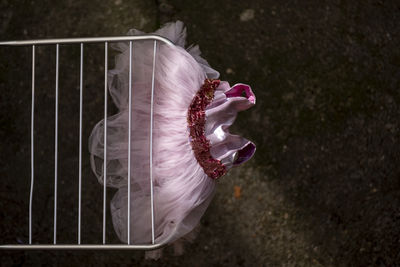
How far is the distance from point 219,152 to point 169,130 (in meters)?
0.15

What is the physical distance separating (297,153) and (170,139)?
67cm

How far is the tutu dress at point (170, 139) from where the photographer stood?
1164mm

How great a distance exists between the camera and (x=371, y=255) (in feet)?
5.50

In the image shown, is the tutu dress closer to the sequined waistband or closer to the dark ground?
the sequined waistband

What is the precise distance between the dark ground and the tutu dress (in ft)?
1.41

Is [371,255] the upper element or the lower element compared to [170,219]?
lower

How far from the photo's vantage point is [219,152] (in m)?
1.22

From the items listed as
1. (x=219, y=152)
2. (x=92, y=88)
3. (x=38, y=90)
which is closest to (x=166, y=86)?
(x=219, y=152)

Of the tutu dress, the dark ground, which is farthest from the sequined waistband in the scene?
the dark ground

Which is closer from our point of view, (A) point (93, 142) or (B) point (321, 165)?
(A) point (93, 142)

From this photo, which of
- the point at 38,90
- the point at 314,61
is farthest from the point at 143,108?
the point at 314,61

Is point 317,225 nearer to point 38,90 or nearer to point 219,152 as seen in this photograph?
point 219,152

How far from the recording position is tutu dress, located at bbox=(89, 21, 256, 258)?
Result: 116 centimetres

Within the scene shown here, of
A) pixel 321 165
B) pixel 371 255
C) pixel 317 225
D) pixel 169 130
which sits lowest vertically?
pixel 371 255
